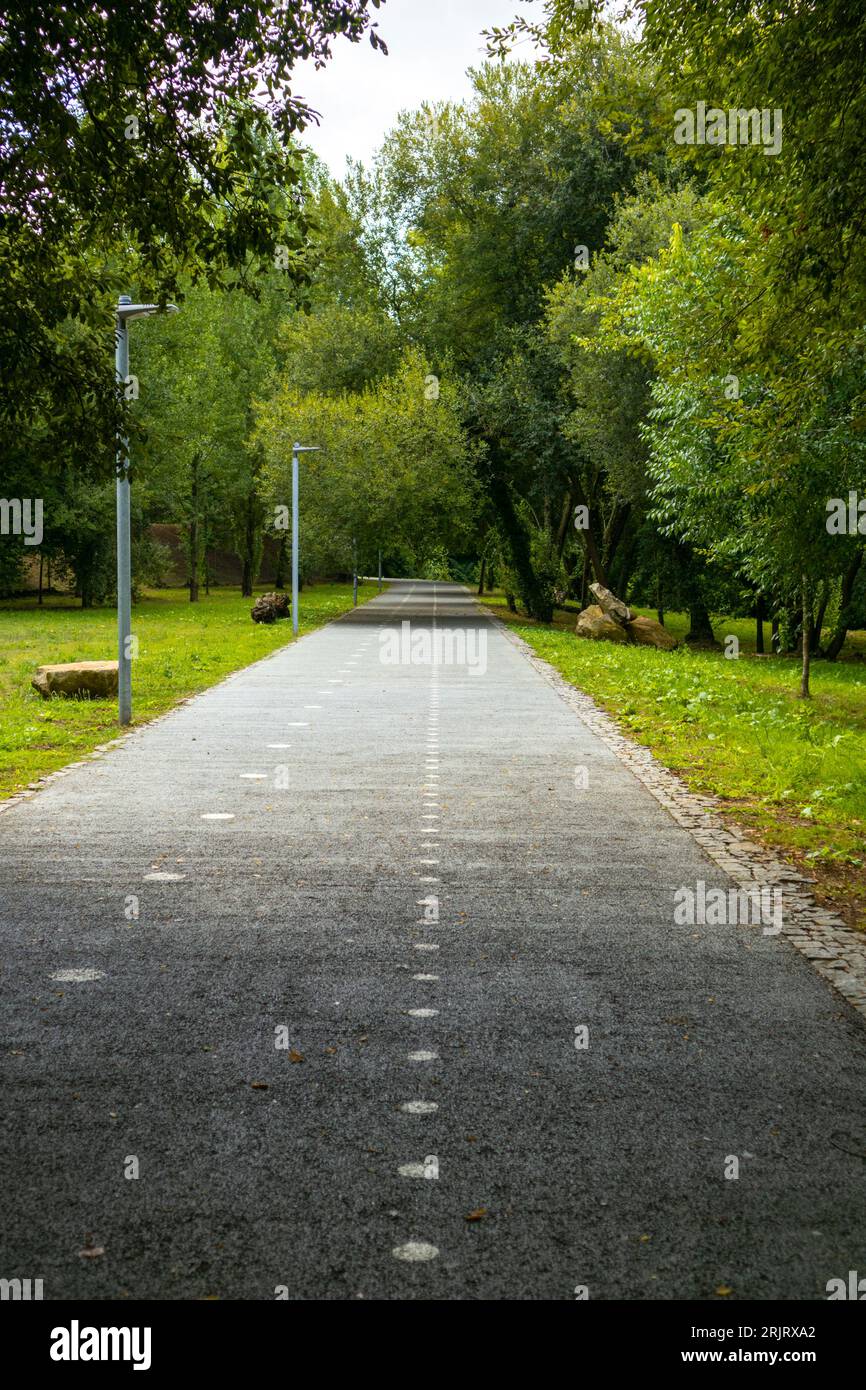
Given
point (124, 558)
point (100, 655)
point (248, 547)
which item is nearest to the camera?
point (124, 558)

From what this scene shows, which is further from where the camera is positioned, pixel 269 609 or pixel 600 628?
pixel 269 609

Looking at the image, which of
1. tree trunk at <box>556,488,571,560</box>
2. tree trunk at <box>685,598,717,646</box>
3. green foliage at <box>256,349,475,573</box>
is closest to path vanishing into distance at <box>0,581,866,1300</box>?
green foliage at <box>256,349,475,573</box>

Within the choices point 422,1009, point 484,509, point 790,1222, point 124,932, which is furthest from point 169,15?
point 484,509

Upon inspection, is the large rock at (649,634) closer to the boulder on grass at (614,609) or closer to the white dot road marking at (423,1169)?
the boulder on grass at (614,609)

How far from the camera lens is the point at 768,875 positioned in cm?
725

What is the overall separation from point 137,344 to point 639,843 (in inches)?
1381

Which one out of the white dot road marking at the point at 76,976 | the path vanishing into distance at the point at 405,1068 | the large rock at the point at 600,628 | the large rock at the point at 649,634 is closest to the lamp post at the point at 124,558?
the path vanishing into distance at the point at 405,1068

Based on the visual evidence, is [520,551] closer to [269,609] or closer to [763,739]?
[269,609]

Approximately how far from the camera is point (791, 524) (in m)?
16.8

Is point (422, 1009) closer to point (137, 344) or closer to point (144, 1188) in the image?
point (144, 1188)

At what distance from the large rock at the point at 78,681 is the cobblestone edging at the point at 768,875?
6.82 meters

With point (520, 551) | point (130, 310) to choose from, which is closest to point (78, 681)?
point (130, 310)

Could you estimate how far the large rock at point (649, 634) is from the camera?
1212 inches

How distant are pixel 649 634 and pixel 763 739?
61.3 ft
